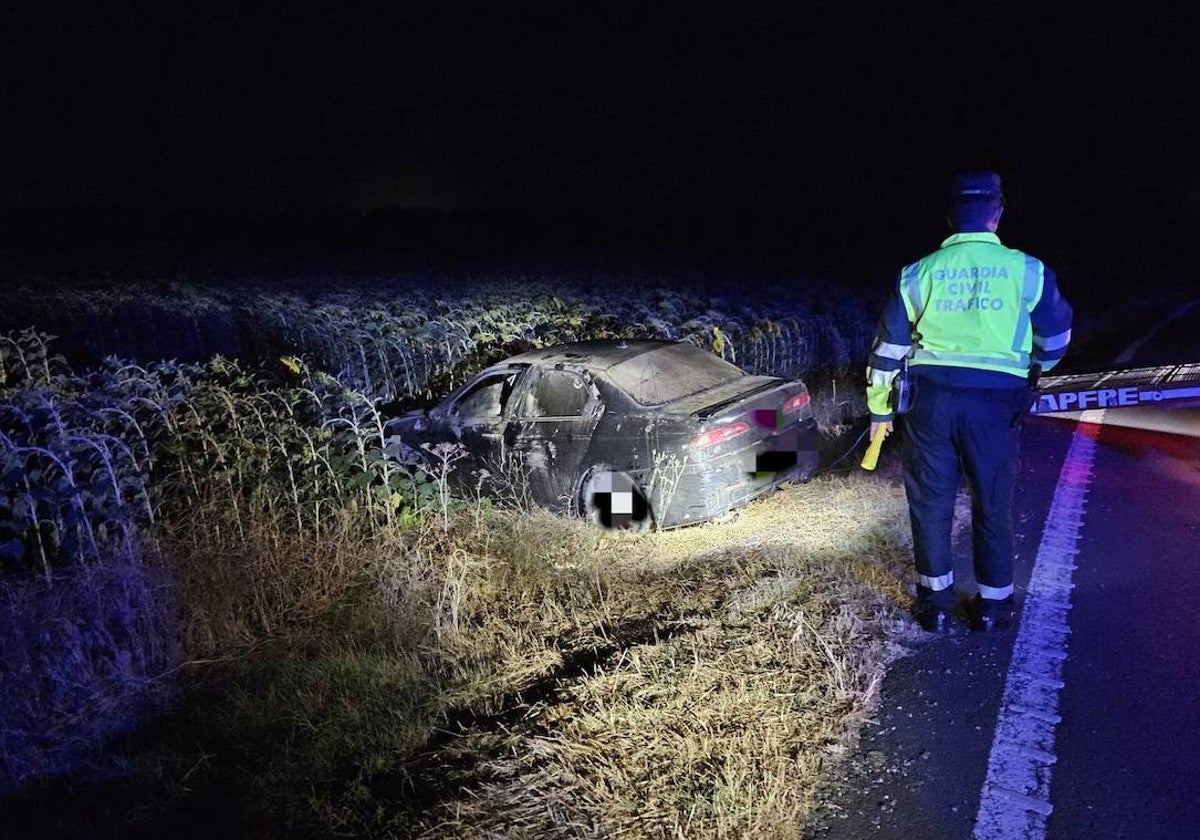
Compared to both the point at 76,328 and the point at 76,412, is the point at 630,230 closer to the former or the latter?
the point at 76,328

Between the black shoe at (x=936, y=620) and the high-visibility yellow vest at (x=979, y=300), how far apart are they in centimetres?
108

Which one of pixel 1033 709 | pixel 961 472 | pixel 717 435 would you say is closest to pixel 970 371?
pixel 961 472

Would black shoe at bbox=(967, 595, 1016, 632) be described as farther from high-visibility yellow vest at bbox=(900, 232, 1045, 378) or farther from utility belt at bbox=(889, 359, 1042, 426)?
high-visibility yellow vest at bbox=(900, 232, 1045, 378)

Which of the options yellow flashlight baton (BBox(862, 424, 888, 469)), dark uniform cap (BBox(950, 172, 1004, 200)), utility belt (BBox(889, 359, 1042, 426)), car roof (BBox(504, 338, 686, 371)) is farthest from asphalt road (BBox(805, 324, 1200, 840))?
car roof (BBox(504, 338, 686, 371))

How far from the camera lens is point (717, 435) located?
5246 mm

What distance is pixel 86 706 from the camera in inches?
133

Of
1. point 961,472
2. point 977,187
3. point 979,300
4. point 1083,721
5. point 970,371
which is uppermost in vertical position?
point 977,187

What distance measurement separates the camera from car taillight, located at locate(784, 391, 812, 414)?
5777mm

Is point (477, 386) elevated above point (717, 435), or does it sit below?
above

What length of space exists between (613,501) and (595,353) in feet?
3.83

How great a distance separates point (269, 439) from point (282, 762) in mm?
2447

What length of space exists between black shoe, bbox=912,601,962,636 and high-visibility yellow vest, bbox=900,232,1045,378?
1.08m

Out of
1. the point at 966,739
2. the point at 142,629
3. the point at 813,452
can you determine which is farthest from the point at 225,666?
the point at 813,452

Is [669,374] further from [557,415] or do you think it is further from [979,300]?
[979,300]
